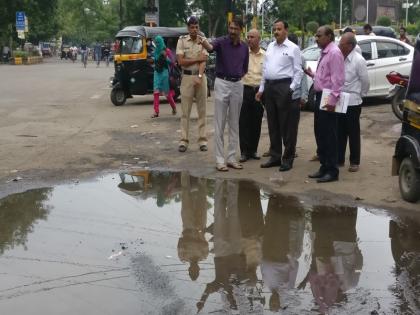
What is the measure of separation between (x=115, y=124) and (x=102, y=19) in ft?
263

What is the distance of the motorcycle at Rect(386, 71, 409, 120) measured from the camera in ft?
34.5

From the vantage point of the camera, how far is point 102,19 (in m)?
89.4

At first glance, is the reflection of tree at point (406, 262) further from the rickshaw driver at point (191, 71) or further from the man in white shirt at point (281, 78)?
the rickshaw driver at point (191, 71)

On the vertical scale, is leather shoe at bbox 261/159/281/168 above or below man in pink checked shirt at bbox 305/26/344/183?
below

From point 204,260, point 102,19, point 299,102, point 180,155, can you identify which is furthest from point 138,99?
point 102,19

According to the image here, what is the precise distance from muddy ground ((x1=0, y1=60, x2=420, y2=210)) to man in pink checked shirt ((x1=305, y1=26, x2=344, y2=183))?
0.24 m

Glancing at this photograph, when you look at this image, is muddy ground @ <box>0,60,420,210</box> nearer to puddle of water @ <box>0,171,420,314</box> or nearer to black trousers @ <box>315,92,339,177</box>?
black trousers @ <box>315,92,339,177</box>

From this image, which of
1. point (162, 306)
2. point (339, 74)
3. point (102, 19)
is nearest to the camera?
point (162, 306)

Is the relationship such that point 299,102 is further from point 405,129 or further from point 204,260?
point 204,260

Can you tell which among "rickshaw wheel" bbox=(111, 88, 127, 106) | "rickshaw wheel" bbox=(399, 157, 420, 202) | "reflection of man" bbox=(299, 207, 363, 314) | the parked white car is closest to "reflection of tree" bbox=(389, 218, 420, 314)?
"reflection of man" bbox=(299, 207, 363, 314)

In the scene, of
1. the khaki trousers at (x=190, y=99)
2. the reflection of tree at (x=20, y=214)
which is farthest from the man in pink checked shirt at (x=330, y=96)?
the reflection of tree at (x=20, y=214)

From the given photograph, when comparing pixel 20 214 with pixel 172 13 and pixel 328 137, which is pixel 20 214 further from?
pixel 172 13

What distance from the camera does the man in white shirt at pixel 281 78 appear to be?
25.5ft

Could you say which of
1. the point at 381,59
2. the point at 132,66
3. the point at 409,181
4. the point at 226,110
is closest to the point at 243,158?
the point at 226,110
